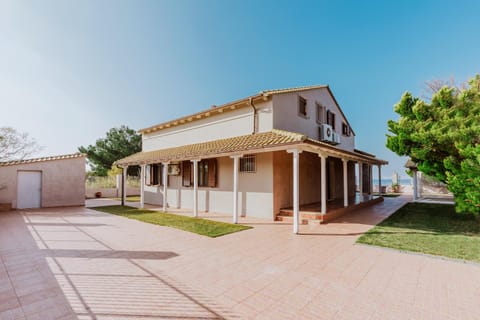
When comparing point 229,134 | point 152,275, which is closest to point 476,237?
point 152,275

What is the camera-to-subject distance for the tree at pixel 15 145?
70.9ft

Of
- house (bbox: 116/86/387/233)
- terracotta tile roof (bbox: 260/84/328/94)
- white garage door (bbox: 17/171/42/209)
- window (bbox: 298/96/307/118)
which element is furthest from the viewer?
white garage door (bbox: 17/171/42/209)

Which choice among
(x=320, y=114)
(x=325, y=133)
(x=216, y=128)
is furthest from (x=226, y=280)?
(x=320, y=114)

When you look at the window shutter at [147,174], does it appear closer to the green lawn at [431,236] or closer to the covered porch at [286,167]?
the covered porch at [286,167]

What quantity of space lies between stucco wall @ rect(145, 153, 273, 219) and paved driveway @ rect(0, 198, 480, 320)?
3070mm

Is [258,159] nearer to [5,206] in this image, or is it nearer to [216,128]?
[216,128]

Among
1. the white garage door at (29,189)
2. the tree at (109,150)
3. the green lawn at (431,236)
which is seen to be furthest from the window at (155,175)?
the tree at (109,150)

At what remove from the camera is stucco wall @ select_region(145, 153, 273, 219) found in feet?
31.5

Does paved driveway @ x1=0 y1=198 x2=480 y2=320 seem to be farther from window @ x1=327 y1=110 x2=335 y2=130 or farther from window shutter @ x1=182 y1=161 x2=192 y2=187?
window @ x1=327 y1=110 x2=335 y2=130

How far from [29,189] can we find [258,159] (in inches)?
565

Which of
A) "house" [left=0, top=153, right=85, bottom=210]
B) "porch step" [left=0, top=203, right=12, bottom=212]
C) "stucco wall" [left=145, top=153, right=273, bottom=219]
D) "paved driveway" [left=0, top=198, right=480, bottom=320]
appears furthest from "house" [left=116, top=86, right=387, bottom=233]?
"porch step" [left=0, top=203, right=12, bottom=212]

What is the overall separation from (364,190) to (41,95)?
26141mm

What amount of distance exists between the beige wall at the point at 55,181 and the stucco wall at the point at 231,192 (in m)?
6.79

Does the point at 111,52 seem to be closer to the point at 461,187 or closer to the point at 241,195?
the point at 241,195
